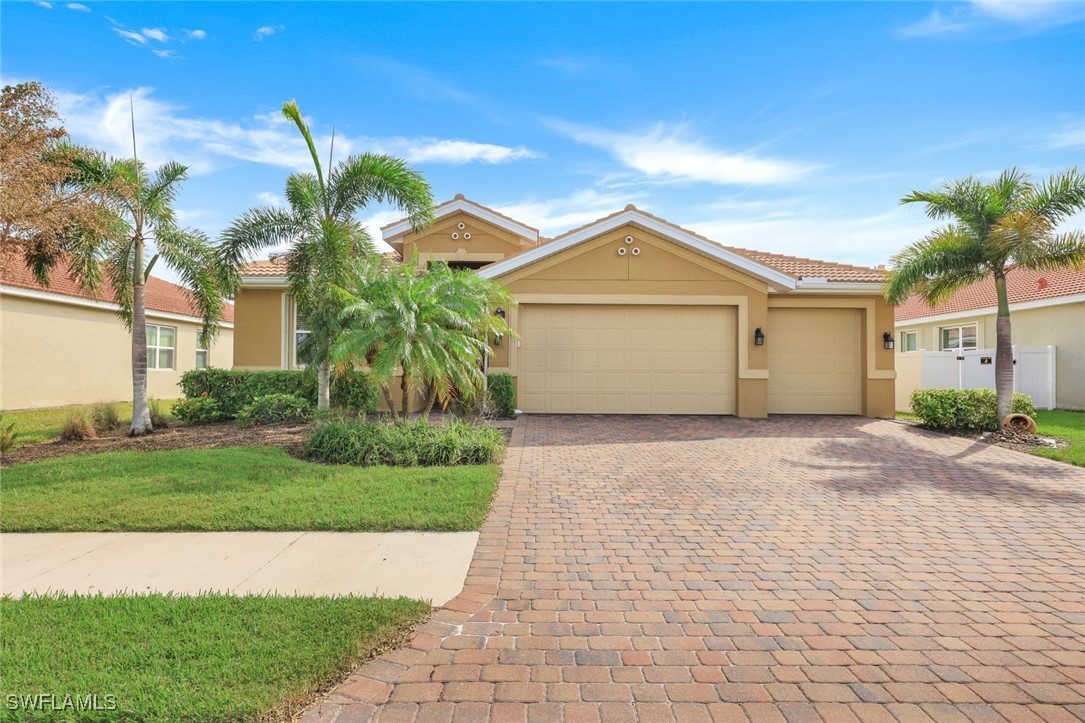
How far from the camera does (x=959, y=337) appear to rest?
2147cm

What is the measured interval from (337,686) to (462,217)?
694 inches

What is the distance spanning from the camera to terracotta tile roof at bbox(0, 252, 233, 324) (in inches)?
607

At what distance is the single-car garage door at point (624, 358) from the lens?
14.1 metres

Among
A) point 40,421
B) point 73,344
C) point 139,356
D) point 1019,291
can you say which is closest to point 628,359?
point 139,356

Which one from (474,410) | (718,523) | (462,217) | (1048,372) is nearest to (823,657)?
(718,523)

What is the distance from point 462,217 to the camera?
19.2 m

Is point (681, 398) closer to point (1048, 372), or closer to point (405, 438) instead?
point (405, 438)

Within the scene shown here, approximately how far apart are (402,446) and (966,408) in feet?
38.0

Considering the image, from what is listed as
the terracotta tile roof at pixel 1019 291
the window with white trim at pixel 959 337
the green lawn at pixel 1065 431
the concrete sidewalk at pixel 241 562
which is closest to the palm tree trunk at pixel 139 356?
the concrete sidewalk at pixel 241 562

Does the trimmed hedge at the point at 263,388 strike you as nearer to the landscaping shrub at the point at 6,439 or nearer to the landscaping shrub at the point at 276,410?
the landscaping shrub at the point at 276,410

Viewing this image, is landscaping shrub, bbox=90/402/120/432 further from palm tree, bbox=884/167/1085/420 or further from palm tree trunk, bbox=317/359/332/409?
palm tree, bbox=884/167/1085/420

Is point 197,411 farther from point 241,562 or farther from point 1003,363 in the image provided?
point 1003,363

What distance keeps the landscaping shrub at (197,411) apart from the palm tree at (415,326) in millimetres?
4606

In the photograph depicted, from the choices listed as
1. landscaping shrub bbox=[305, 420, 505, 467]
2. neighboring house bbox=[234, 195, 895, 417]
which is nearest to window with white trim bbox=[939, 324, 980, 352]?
neighboring house bbox=[234, 195, 895, 417]
